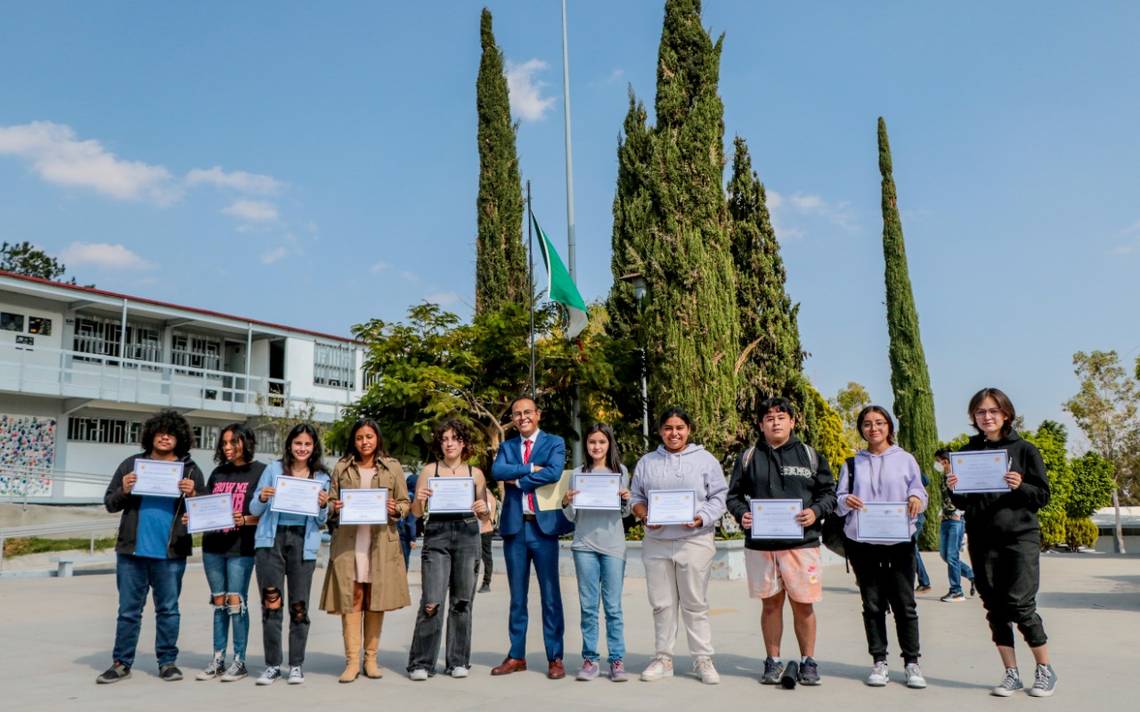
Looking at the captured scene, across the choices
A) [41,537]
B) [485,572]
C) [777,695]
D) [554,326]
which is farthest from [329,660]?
[41,537]

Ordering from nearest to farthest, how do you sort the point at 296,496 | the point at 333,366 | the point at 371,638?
the point at 296,496 < the point at 371,638 < the point at 333,366

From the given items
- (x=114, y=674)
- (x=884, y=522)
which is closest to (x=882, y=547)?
(x=884, y=522)

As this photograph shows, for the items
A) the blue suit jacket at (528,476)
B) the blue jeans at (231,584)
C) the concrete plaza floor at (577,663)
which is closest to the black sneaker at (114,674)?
the concrete plaza floor at (577,663)

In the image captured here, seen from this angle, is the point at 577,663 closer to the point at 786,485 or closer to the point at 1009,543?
the point at 786,485

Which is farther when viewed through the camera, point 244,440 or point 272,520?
point 244,440

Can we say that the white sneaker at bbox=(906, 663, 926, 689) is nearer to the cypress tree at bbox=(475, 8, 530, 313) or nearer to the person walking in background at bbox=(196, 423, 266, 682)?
the person walking in background at bbox=(196, 423, 266, 682)

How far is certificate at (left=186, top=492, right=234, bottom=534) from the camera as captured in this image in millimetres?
6082

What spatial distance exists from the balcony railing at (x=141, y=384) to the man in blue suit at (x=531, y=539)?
63.7ft

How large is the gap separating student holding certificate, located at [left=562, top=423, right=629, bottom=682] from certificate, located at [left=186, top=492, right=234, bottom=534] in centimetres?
229

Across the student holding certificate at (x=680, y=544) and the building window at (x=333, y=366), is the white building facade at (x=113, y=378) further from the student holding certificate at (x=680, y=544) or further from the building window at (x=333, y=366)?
the student holding certificate at (x=680, y=544)

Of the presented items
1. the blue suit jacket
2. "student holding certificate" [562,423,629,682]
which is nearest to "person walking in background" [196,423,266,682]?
the blue suit jacket

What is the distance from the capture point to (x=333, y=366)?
34719 millimetres

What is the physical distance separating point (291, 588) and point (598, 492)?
7.29 feet

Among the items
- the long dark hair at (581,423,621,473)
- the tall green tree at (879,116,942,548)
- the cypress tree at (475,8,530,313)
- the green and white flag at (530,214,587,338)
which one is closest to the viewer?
the long dark hair at (581,423,621,473)
